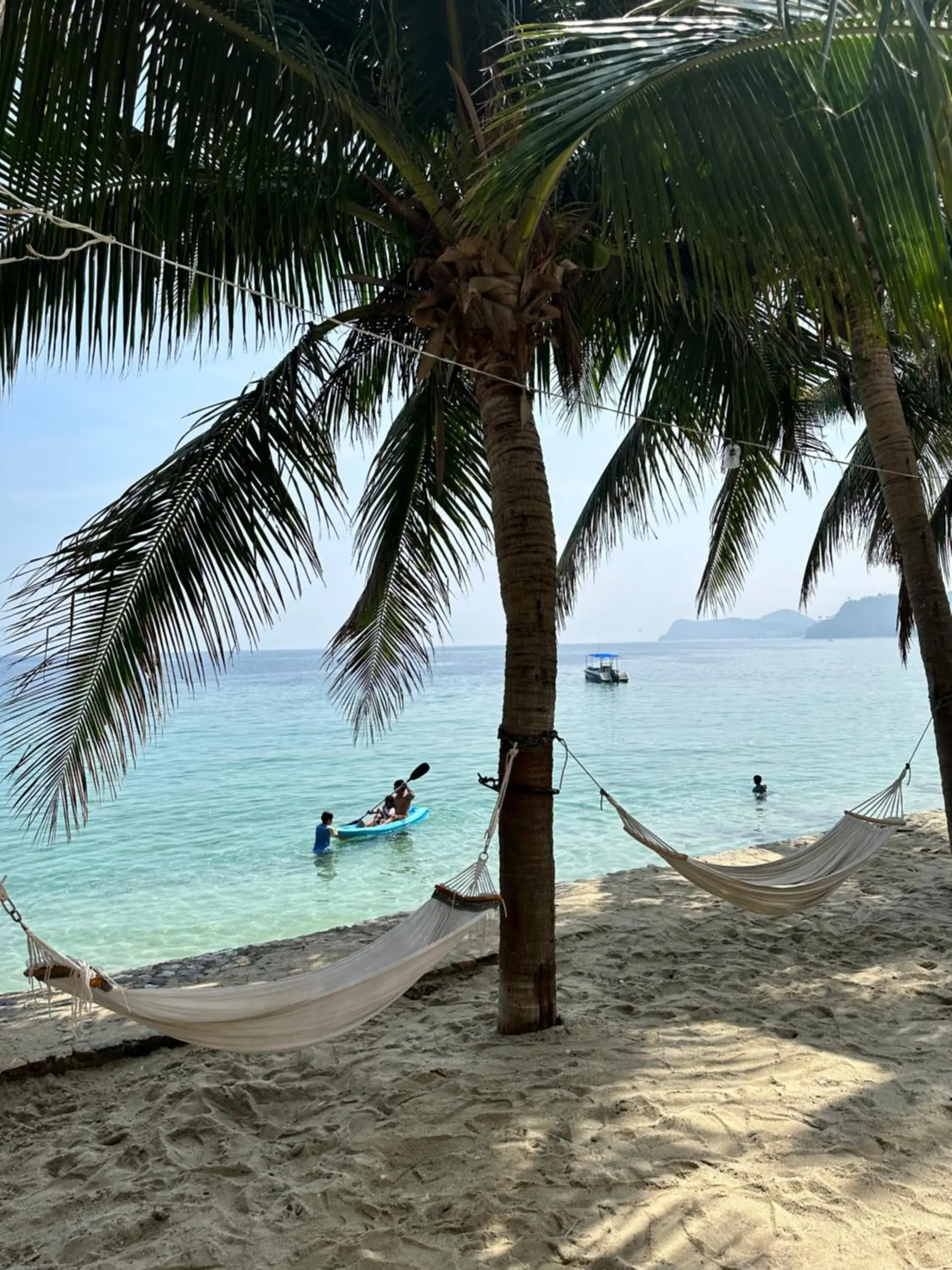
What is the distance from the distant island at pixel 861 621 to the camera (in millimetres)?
125375

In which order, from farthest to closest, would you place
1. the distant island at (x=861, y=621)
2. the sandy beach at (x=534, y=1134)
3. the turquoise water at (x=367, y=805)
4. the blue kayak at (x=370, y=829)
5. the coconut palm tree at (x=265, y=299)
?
the distant island at (x=861, y=621) < the blue kayak at (x=370, y=829) < the turquoise water at (x=367, y=805) < the coconut palm tree at (x=265, y=299) < the sandy beach at (x=534, y=1134)

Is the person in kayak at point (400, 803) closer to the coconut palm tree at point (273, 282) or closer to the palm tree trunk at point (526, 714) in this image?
the coconut palm tree at point (273, 282)

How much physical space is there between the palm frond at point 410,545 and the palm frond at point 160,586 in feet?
2.32

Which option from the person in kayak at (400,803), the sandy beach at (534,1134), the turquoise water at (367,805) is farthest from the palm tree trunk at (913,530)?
the person in kayak at (400,803)

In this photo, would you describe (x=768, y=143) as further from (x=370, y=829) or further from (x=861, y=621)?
(x=861, y=621)

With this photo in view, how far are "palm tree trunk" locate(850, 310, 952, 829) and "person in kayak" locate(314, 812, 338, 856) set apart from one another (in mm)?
6169

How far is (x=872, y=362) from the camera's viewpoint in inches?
150

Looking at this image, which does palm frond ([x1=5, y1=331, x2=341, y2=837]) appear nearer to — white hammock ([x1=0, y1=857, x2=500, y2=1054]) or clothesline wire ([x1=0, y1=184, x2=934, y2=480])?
clothesline wire ([x1=0, y1=184, x2=934, y2=480])

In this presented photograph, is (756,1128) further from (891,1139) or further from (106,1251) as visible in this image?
(106,1251)

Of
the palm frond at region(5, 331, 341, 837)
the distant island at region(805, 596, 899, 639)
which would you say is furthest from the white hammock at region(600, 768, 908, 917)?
the distant island at region(805, 596, 899, 639)

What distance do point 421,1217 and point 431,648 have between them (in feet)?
8.36

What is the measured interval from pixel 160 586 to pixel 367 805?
39.6 ft

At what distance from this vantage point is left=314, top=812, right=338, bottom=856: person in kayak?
8.82 metres

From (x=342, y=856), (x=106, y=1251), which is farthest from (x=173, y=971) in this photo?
(x=342, y=856)
